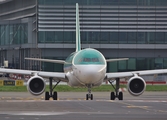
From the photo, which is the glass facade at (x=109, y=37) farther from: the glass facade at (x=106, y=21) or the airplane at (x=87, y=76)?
the airplane at (x=87, y=76)

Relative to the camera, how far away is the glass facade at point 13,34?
8803 centimetres

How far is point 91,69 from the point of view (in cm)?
3431

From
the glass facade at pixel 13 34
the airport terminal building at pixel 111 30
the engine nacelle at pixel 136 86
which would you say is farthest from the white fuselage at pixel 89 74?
the glass facade at pixel 13 34

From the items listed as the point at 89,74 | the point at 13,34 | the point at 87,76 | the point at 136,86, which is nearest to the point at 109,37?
the point at 13,34

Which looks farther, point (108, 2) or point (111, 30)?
point (111, 30)

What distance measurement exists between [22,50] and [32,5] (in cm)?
732

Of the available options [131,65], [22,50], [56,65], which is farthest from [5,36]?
[131,65]

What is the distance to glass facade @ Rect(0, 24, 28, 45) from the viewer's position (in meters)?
88.0

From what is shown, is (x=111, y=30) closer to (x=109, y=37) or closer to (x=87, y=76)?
(x=109, y=37)

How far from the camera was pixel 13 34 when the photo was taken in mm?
90438

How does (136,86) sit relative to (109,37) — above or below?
below

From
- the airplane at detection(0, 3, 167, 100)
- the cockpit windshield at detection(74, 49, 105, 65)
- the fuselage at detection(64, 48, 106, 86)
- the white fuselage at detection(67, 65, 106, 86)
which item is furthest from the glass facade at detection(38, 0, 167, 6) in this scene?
the white fuselage at detection(67, 65, 106, 86)

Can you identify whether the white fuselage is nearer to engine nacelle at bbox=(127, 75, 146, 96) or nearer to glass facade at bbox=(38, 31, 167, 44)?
engine nacelle at bbox=(127, 75, 146, 96)

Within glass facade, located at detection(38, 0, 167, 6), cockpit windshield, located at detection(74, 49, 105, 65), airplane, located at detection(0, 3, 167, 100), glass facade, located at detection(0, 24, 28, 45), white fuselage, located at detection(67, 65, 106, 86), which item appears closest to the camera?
white fuselage, located at detection(67, 65, 106, 86)
